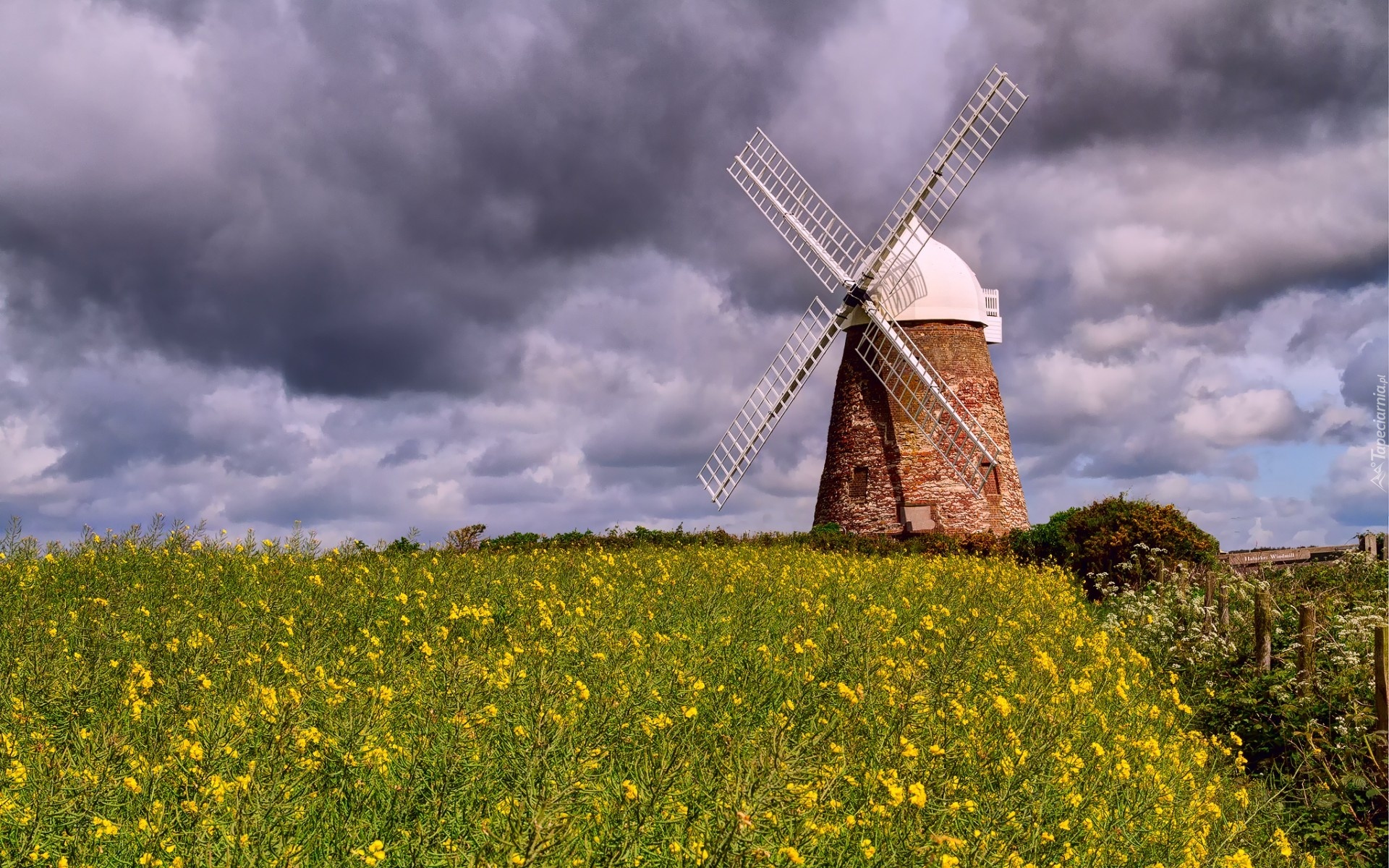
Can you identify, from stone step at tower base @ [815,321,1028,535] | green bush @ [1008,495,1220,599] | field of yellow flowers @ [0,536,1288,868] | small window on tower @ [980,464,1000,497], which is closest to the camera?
field of yellow flowers @ [0,536,1288,868]

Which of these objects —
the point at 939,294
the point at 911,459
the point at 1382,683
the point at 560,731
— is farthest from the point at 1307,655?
the point at 939,294

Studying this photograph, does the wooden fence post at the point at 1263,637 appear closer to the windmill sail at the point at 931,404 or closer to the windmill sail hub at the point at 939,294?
the windmill sail at the point at 931,404

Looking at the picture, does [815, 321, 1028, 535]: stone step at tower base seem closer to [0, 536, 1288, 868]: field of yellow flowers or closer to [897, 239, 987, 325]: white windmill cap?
[897, 239, 987, 325]: white windmill cap

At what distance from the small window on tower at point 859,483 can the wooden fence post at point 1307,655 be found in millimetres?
11961

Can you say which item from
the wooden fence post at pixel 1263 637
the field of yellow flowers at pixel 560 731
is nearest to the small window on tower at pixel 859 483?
the wooden fence post at pixel 1263 637

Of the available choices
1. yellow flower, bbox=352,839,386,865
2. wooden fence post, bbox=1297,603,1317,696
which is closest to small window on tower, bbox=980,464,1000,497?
wooden fence post, bbox=1297,603,1317,696

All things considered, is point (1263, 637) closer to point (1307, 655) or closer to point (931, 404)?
point (1307, 655)

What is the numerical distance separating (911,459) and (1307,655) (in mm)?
11758

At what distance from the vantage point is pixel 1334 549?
19500mm

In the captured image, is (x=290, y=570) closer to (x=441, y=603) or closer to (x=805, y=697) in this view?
(x=441, y=603)

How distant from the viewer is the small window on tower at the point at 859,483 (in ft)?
70.3

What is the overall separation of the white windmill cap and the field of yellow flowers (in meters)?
14.3

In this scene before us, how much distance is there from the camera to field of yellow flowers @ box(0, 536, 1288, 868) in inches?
121

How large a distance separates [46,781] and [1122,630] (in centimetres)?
1146
